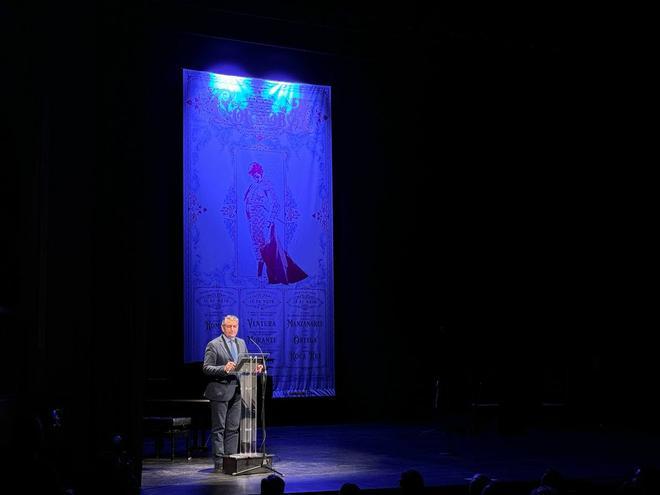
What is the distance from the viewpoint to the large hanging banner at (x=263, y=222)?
10664mm

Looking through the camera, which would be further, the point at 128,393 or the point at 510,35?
the point at 510,35

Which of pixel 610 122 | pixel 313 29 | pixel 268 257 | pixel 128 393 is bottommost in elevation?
pixel 128 393

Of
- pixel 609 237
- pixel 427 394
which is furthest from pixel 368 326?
pixel 609 237

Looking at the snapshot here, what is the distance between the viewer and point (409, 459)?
7.39 meters

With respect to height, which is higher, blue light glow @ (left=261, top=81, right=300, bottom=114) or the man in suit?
blue light glow @ (left=261, top=81, right=300, bottom=114)

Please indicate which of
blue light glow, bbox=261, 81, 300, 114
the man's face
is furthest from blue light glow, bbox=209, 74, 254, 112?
the man's face

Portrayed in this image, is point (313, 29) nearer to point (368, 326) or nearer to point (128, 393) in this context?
point (368, 326)

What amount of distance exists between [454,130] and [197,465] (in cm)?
695

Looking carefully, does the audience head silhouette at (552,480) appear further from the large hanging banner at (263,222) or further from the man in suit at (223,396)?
the large hanging banner at (263,222)

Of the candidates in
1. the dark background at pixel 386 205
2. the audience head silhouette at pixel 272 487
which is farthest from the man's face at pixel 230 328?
the audience head silhouette at pixel 272 487

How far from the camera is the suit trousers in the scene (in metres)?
7.16

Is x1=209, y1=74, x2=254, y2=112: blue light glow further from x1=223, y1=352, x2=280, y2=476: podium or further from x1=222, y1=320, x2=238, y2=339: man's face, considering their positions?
→ x1=223, y1=352, x2=280, y2=476: podium

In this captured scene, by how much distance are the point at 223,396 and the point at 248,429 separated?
1.52 ft

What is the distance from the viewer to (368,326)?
11836mm
